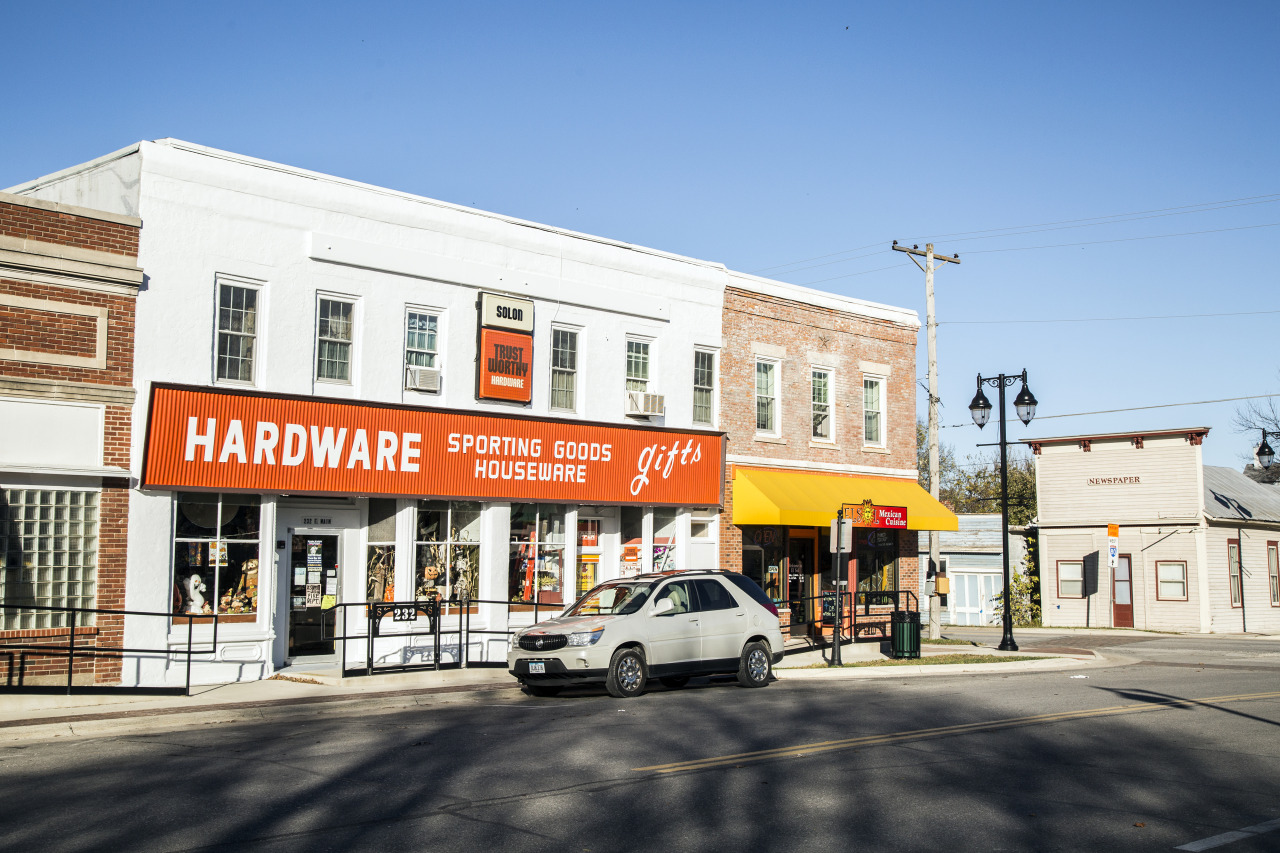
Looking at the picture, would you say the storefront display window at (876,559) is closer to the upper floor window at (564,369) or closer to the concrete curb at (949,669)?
the concrete curb at (949,669)

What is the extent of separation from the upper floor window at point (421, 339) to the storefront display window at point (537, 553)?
3.37 m

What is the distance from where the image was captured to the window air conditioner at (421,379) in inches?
789

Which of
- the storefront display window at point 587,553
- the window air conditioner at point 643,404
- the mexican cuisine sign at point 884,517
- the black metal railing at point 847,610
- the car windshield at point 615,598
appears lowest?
the black metal railing at point 847,610

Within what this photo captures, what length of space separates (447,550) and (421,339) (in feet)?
12.8

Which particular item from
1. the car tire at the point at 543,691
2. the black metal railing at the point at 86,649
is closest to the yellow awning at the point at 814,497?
the car tire at the point at 543,691

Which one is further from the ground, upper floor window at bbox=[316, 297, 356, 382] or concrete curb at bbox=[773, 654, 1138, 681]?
upper floor window at bbox=[316, 297, 356, 382]

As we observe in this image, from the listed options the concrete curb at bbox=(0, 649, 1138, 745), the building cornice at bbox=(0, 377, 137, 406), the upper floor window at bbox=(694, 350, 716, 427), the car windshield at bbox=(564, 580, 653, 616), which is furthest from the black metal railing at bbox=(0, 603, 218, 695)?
the upper floor window at bbox=(694, 350, 716, 427)

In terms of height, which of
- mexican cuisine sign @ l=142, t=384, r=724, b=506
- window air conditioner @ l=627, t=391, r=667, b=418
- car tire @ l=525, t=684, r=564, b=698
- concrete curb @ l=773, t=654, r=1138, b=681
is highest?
window air conditioner @ l=627, t=391, r=667, b=418

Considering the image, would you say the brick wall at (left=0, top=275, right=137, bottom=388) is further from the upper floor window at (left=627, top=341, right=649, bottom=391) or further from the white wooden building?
the white wooden building

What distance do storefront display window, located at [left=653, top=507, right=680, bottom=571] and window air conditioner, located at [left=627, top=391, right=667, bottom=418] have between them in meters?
2.35

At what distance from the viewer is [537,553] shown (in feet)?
72.6

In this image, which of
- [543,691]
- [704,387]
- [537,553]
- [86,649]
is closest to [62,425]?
[86,649]

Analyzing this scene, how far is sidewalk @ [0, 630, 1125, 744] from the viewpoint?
43.1 feet

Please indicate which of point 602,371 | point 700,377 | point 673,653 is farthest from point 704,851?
point 700,377
